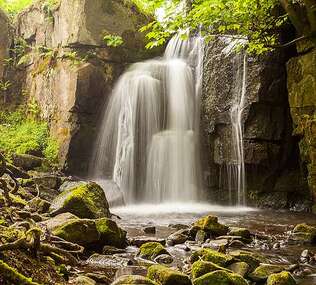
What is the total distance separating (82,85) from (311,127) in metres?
7.69

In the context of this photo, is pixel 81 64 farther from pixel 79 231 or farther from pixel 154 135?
pixel 79 231

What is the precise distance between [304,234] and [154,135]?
7537 millimetres

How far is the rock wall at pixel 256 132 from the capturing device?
12648 mm

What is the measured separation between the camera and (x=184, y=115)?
14.4 m

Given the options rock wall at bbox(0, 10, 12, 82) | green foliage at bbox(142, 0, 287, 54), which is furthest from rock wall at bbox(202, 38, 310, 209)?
rock wall at bbox(0, 10, 12, 82)

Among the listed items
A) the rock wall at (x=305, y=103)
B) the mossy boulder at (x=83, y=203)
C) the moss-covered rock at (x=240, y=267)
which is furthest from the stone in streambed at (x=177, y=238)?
the rock wall at (x=305, y=103)

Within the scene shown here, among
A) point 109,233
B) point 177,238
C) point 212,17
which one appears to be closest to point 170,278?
point 109,233

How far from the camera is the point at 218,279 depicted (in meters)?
4.37

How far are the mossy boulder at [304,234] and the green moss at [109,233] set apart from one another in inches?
127

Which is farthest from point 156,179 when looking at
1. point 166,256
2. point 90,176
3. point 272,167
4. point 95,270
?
point 95,270

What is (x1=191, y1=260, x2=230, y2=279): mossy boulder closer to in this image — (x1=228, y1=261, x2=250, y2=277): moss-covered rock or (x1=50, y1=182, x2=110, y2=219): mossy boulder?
(x1=228, y1=261, x2=250, y2=277): moss-covered rock

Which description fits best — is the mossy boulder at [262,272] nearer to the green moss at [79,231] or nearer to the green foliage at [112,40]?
the green moss at [79,231]

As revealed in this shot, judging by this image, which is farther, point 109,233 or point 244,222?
point 244,222

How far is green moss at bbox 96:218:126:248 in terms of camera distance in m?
6.17
